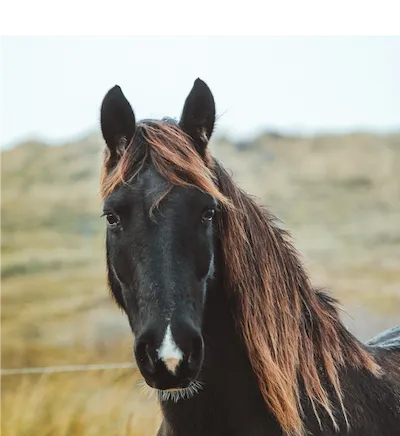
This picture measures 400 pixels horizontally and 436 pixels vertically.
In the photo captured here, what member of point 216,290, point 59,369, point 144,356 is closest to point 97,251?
point 59,369

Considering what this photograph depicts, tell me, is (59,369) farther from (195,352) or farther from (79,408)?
(195,352)

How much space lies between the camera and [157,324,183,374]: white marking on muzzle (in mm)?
857

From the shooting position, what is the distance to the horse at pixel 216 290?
954 mm

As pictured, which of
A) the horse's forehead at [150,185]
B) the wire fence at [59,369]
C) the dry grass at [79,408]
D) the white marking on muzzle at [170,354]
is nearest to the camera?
the white marking on muzzle at [170,354]

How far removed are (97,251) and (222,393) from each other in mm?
1477

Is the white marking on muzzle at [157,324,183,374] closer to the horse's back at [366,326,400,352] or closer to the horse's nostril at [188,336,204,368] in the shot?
the horse's nostril at [188,336,204,368]

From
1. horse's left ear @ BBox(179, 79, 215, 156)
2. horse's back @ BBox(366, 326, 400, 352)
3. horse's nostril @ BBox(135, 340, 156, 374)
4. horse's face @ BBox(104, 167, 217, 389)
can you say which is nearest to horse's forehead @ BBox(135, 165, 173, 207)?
horse's face @ BBox(104, 167, 217, 389)

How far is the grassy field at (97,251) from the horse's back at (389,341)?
1.81 feet

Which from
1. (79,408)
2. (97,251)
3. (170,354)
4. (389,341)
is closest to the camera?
(170,354)

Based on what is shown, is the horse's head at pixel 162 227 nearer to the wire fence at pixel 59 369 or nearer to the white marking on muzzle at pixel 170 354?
the white marking on muzzle at pixel 170 354

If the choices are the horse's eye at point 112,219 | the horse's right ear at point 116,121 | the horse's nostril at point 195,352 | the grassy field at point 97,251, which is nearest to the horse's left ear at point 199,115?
the horse's right ear at point 116,121

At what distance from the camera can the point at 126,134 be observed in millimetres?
1070

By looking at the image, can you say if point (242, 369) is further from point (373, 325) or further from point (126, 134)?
point (373, 325)

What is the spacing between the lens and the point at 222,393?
3.42 ft
